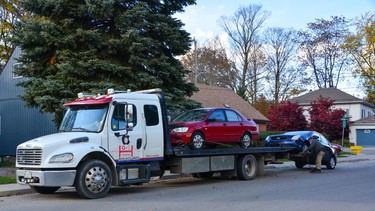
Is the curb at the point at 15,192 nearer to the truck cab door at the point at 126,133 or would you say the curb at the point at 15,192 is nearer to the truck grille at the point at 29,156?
the truck grille at the point at 29,156

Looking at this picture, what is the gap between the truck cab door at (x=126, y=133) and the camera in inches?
494

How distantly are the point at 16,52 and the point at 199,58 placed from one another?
3385 cm

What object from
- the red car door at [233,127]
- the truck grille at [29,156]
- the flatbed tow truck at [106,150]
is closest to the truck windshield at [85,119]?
the flatbed tow truck at [106,150]

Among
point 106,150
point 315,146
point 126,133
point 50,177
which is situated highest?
point 126,133

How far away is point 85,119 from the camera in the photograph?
12.8 m

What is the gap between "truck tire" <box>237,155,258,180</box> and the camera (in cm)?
1638

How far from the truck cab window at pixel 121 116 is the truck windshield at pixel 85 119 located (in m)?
0.29

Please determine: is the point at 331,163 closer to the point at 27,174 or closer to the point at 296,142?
the point at 296,142

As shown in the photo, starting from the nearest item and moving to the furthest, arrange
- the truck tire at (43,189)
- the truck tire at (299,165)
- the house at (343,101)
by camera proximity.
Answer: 1. the truck tire at (43,189)
2. the truck tire at (299,165)
3. the house at (343,101)

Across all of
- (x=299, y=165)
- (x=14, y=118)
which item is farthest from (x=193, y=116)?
(x=14, y=118)

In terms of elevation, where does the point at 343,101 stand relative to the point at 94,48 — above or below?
below

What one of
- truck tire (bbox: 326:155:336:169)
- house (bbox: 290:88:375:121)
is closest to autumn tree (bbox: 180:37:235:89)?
house (bbox: 290:88:375:121)

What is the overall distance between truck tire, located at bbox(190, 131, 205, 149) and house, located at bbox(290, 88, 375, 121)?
168 ft

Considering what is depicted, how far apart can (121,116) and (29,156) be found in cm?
258
